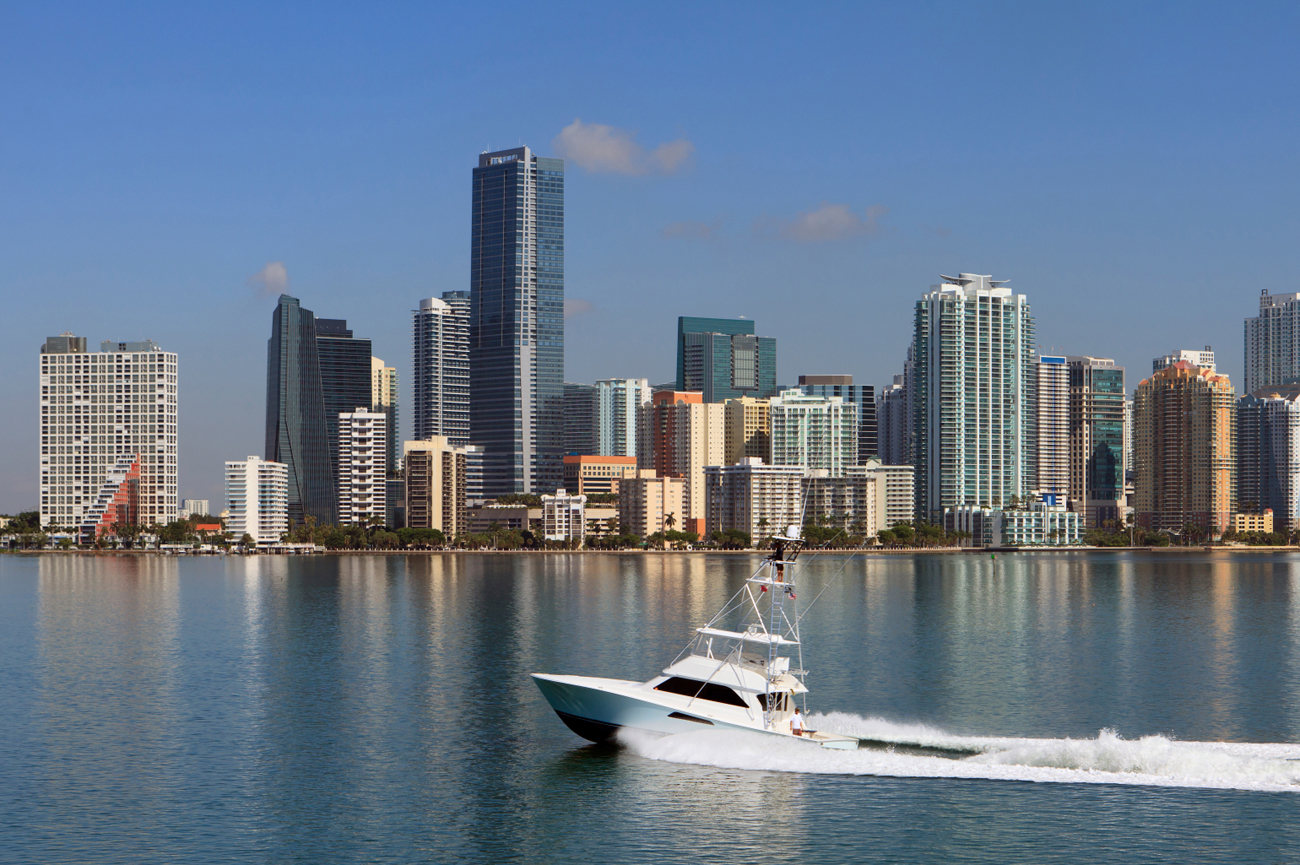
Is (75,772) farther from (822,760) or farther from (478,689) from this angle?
(822,760)

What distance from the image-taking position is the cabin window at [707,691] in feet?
166

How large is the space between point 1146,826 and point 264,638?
72.4 meters

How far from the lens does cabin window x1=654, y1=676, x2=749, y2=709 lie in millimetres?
50594

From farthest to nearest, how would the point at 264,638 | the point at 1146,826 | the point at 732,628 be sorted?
the point at 732,628 → the point at 264,638 → the point at 1146,826

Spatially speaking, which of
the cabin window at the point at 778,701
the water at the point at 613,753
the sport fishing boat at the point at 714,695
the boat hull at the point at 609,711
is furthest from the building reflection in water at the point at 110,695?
the cabin window at the point at 778,701

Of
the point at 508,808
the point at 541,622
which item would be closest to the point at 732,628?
the point at 541,622

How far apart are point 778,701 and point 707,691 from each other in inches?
110

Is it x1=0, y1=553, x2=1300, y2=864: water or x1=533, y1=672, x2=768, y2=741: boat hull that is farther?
x1=533, y1=672, x2=768, y2=741: boat hull

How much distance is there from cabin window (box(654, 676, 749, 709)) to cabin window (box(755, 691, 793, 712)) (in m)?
0.64

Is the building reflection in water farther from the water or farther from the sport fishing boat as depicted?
the sport fishing boat

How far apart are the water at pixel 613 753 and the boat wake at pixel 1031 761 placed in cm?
11

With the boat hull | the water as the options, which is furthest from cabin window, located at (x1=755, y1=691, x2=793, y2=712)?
the water

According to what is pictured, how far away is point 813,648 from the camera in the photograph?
89.1 meters

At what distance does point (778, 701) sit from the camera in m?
50.9
